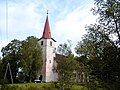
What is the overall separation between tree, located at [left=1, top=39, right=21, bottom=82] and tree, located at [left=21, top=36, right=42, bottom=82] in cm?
304

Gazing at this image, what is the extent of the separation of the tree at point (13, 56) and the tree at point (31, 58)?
3.04 metres

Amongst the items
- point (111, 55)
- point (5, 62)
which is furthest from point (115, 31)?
point (5, 62)

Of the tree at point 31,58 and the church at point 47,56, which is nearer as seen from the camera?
the tree at point 31,58

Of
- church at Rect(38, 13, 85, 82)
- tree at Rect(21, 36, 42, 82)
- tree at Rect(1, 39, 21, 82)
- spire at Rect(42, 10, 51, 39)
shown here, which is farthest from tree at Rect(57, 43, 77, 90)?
spire at Rect(42, 10, 51, 39)

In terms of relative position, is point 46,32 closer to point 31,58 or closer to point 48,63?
point 48,63

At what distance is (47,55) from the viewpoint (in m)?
85.4

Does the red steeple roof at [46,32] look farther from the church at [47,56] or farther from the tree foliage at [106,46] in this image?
the tree foliage at [106,46]

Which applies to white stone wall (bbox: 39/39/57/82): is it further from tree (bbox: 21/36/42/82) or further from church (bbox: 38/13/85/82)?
tree (bbox: 21/36/42/82)

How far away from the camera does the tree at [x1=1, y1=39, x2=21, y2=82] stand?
2874 inches

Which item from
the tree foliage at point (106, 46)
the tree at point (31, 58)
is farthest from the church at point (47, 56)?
the tree foliage at point (106, 46)

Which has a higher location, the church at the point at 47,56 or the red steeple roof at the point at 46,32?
the red steeple roof at the point at 46,32

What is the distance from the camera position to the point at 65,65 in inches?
1858

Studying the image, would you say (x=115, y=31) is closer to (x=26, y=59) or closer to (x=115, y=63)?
(x=115, y=63)

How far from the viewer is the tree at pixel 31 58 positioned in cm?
6875
